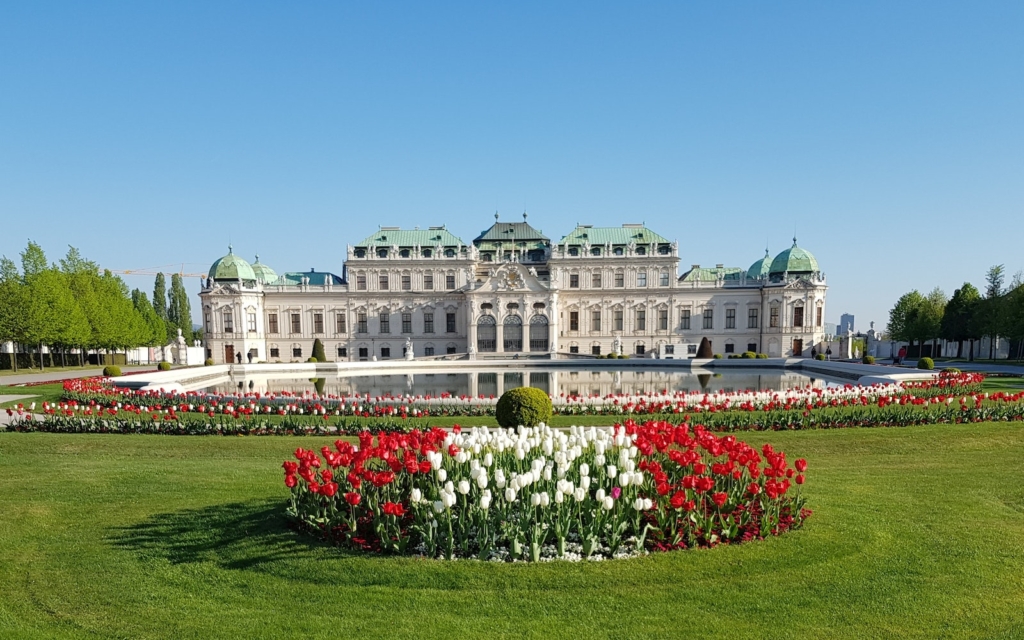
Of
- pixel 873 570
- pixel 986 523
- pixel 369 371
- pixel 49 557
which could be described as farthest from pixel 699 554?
pixel 369 371

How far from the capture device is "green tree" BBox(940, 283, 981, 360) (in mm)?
54050

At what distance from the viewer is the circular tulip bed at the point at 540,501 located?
21.0 feet

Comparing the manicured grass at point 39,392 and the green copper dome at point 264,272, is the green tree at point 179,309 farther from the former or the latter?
the manicured grass at point 39,392

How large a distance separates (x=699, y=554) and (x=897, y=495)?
4.84 meters

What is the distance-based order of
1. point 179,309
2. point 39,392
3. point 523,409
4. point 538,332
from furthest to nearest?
point 179,309, point 538,332, point 39,392, point 523,409

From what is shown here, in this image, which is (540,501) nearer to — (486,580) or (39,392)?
(486,580)

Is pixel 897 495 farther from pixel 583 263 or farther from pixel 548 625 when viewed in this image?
pixel 583 263

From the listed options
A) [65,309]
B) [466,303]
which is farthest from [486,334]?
[65,309]

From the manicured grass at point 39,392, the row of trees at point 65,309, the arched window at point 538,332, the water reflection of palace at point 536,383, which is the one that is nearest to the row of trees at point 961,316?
the water reflection of palace at point 536,383

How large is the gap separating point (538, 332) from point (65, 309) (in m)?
42.2

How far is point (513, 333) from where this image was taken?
198 ft

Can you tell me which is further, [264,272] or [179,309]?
[179,309]

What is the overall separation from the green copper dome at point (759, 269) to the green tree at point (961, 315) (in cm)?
1729

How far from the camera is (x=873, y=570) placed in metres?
6.26
